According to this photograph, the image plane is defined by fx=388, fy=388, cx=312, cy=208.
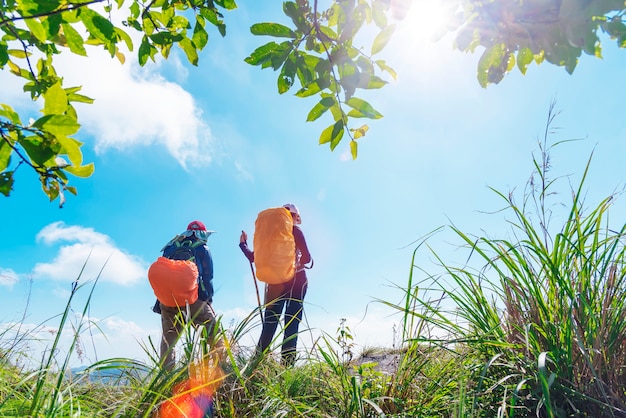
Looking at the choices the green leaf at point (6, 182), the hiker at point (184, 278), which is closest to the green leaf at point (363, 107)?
the green leaf at point (6, 182)

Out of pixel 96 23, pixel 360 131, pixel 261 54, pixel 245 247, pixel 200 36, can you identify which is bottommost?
pixel 360 131

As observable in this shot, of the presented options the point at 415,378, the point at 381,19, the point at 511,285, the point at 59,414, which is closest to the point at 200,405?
the point at 59,414

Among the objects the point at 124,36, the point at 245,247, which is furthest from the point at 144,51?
the point at 245,247

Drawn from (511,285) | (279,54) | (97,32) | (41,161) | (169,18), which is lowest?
(511,285)

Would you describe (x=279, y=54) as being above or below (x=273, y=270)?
below

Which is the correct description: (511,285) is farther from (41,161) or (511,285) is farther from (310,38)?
(41,161)

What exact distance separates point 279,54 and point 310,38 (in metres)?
0.26

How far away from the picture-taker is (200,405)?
2.04 metres

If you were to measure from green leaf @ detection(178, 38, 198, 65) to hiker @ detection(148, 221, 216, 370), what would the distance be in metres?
2.69

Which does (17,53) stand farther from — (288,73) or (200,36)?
(288,73)


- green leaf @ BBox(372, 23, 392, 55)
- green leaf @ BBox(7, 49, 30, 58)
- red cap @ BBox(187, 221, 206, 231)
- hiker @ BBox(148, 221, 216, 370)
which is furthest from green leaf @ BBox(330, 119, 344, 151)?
red cap @ BBox(187, 221, 206, 231)

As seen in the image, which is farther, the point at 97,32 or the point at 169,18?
the point at 169,18

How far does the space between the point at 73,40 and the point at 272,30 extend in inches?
29.9

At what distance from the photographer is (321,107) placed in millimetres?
1467
